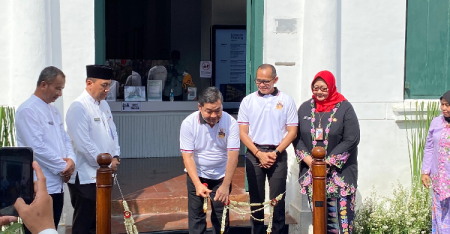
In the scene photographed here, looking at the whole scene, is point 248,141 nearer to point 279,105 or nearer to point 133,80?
point 279,105

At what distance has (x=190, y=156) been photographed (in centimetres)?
461

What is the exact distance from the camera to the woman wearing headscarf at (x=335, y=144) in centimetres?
475

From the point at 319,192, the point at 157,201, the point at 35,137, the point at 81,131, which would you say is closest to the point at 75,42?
the point at 81,131

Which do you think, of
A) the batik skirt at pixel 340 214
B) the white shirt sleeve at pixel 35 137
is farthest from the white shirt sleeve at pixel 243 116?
A: the white shirt sleeve at pixel 35 137

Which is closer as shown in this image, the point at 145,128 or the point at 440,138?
the point at 440,138

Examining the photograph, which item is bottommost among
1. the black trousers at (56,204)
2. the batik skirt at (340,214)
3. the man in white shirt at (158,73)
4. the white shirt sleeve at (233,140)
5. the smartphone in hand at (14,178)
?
the batik skirt at (340,214)

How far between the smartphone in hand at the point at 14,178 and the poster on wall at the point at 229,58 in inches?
317

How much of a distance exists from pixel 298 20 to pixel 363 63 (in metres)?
0.94

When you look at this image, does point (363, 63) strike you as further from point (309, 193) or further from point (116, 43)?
point (116, 43)

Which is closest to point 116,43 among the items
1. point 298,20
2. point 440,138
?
point 298,20

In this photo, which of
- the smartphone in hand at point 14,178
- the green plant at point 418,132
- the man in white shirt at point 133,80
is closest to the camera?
the smartphone in hand at point 14,178

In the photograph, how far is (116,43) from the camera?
456 inches

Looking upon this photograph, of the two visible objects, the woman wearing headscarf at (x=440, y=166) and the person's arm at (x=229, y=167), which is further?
the woman wearing headscarf at (x=440, y=166)

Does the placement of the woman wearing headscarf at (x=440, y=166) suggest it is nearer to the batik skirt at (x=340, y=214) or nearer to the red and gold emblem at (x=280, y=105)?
the batik skirt at (x=340, y=214)
